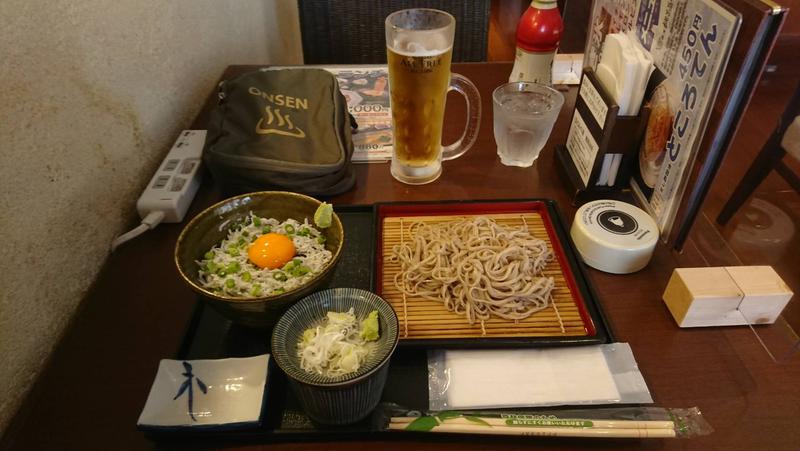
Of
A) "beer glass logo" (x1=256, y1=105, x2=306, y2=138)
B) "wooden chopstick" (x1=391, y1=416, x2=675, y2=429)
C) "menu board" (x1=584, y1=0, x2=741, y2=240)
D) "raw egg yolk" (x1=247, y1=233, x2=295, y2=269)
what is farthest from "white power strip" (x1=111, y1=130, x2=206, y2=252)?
"menu board" (x1=584, y1=0, x2=741, y2=240)

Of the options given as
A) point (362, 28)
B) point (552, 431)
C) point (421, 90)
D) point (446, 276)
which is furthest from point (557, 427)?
point (362, 28)

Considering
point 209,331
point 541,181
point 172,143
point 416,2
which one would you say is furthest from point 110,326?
point 416,2

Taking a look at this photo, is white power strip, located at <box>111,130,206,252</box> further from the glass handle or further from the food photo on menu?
the glass handle

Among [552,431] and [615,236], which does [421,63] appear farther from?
[552,431]

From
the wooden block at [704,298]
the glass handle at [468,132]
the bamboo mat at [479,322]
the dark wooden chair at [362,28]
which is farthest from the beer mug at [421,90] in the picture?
the dark wooden chair at [362,28]

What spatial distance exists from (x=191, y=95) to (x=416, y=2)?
963 mm

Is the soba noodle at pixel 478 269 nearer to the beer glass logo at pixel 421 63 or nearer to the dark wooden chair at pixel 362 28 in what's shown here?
the beer glass logo at pixel 421 63

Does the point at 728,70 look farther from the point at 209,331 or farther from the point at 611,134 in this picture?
the point at 209,331

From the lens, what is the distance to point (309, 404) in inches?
26.4

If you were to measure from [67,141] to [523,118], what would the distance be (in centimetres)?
91

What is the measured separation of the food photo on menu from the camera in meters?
0.69

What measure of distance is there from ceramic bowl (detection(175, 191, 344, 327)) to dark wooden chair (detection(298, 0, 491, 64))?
1.19 m

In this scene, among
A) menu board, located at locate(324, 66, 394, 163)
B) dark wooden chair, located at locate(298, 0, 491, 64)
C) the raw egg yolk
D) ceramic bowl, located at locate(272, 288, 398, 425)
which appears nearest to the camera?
ceramic bowl, located at locate(272, 288, 398, 425)

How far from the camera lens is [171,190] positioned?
1.08 metres
